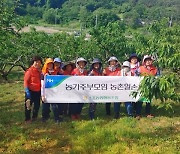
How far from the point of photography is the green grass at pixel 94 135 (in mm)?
7286

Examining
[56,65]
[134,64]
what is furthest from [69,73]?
[134,64]

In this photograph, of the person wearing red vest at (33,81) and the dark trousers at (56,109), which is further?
the dark trousers at (56,109)

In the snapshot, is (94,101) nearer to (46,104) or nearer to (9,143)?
(46,104)

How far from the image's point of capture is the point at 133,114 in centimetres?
961

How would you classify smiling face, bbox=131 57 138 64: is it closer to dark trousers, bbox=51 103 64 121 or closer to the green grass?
the green grass

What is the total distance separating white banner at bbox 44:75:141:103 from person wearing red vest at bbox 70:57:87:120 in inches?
7.6

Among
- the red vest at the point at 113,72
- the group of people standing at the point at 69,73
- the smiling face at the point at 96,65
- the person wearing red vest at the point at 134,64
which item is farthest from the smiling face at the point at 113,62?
the person wearing red vest at the point at 134,64

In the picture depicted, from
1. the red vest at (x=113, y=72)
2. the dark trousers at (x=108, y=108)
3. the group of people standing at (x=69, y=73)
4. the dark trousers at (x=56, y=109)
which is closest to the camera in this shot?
the group of people standing at (x=69, y=73)

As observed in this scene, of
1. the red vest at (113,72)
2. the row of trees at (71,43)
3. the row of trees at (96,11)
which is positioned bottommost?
the red vest at (113,72)

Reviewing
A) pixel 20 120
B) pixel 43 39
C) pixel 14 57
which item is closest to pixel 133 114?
pixel 20 120

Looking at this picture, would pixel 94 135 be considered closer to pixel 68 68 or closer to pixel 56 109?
pixel 56 109

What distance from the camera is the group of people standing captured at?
8.64 m

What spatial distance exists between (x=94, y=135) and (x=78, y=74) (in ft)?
6.38

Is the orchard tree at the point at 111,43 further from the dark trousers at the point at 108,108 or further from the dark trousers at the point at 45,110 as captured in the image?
the dark trousers at the point at 45,110
